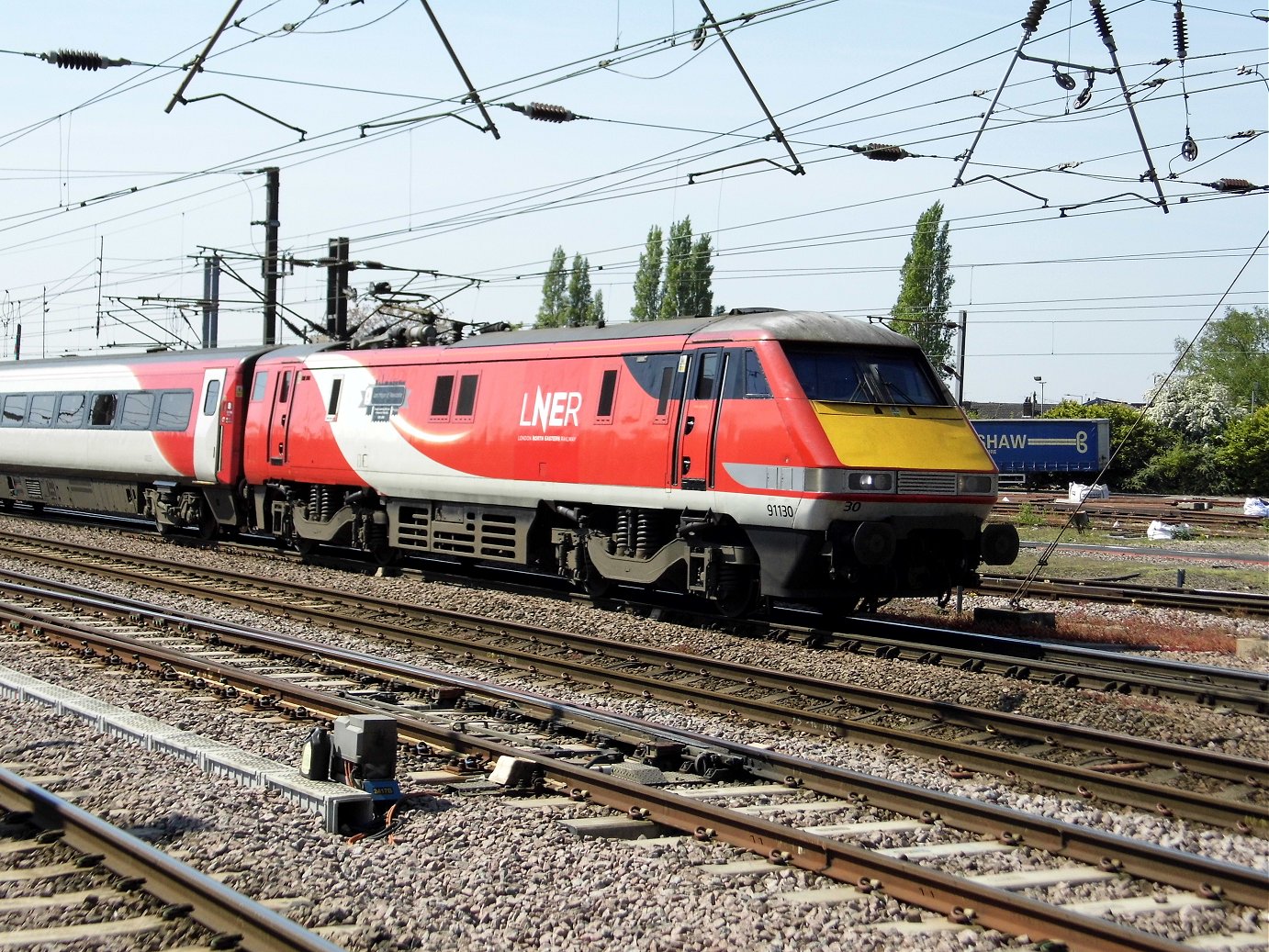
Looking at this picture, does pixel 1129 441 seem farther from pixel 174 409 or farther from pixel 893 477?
pixel 893 477

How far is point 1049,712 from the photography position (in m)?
10.0

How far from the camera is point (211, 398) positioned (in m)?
21.9

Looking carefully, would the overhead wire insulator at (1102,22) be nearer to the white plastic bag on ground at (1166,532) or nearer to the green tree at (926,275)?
the white plastic bag on ground at (1166,532)

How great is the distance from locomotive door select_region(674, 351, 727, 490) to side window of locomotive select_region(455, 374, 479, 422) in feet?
12.8

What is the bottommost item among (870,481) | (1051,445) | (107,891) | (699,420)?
(107,891)

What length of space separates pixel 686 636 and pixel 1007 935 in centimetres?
801

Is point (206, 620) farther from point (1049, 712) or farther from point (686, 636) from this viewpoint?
point (1049, 712)

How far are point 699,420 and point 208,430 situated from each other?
1128 centimetres

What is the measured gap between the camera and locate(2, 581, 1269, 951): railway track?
579cm

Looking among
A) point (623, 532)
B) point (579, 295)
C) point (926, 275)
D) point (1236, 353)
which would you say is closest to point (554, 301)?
point (579, 295)

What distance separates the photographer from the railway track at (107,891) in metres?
5.12

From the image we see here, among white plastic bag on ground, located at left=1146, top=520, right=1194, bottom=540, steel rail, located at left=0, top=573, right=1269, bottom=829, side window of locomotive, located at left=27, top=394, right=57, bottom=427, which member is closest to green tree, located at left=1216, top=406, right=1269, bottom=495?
white plastic bag on ground, located at left=1146, top=520, right=1194, bottom=540

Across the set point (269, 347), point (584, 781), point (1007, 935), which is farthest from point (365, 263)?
point (1007, 935)

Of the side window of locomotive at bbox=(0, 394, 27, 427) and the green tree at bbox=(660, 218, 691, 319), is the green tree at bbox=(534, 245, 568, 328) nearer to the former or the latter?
the green tree at bbox=(660, 218, 691, 319)
